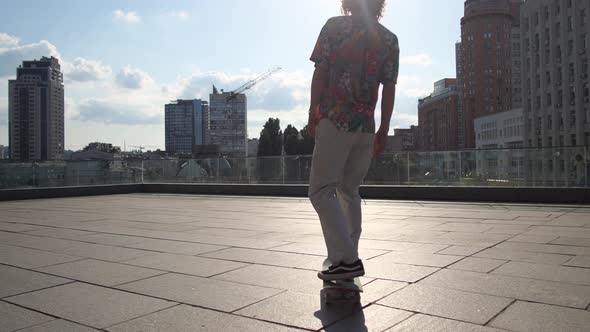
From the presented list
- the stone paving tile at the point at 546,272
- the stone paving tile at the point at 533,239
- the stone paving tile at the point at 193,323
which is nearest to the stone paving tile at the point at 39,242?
the stone paving tile at the point at 193,323

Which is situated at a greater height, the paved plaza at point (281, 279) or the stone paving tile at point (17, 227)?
the stone paving tile at point (17, 227)

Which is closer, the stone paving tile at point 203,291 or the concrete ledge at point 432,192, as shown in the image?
the stone paving tile at point 203,291

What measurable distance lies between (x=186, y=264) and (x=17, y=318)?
169 cm

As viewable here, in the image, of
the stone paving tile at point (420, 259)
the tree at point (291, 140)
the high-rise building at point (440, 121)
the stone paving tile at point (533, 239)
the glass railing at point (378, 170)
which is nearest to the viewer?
the stone paving tile at point (420, 259)

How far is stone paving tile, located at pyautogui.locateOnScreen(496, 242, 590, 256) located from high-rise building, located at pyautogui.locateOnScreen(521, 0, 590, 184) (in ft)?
236

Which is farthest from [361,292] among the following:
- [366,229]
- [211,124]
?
[211,124]

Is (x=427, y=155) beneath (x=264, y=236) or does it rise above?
above

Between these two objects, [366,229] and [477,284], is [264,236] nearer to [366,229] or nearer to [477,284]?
[366,229]

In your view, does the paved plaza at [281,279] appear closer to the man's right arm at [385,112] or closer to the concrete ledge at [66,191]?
the man's right arm at [385,112]

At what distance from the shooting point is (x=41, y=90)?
153m

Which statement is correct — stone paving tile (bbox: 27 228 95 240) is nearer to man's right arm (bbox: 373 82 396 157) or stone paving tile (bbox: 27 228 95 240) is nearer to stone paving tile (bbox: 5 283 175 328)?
stone paving tile (bbox: 5 283 175 328)

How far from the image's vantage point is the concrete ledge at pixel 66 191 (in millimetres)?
16328

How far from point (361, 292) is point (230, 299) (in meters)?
0.83

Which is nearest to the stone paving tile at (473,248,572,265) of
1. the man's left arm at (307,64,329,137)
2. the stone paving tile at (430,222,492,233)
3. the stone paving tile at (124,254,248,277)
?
the stone paving tile at (430,222,492,233)
